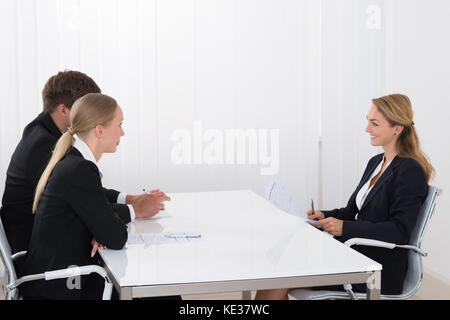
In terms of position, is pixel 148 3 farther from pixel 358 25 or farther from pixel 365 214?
pixel 365 214

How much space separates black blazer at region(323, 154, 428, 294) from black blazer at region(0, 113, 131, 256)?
4.70ft

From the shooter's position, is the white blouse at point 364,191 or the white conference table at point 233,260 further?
the white blouse at point 364,191

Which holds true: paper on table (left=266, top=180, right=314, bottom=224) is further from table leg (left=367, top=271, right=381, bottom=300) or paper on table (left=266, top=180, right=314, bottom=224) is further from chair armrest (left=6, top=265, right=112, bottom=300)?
chair armrest (left=6, top=265, right=112, bottom=300)

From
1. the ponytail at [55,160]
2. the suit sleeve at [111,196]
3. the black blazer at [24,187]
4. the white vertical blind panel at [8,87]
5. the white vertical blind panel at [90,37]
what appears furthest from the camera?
the white vertical blind panel at [90,37]

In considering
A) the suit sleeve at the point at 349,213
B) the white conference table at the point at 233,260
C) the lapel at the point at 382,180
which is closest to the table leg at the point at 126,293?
the white conference table at the point at 233,260

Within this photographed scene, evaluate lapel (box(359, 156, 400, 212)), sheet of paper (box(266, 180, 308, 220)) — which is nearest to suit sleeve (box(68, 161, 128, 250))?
sheet of paper (box(266, 180, 308, 220))

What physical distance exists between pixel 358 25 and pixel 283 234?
2871 millimetres

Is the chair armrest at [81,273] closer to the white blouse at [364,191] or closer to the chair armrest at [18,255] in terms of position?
the chair armrest at [18,255]

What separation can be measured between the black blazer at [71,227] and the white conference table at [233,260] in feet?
0.34

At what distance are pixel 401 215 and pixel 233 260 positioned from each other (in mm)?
968

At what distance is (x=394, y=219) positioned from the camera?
2744 millimetres

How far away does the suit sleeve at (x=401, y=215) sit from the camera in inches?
107

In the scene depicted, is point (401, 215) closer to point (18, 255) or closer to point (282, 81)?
point (18, 255)
